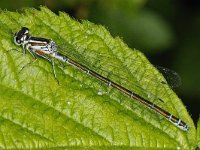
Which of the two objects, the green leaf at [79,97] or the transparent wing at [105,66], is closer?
the green leaf at [79,97]

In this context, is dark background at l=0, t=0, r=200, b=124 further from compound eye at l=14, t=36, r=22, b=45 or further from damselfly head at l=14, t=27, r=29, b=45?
compound eye at l=14, t=36, r=22, b=45

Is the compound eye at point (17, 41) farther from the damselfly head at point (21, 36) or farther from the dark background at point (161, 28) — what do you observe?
the dark background at point (161, 28)

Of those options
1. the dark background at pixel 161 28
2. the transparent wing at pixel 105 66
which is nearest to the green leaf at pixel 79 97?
the transparent wing at pixel 105 66

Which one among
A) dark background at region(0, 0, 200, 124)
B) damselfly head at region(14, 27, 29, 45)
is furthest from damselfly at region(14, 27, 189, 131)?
dark background at region(0, 0, 200, 124)

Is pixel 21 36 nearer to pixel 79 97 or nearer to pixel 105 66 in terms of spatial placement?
pixel 79 97

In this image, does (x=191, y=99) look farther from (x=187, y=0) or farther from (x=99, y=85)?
(x=99, y=85)
